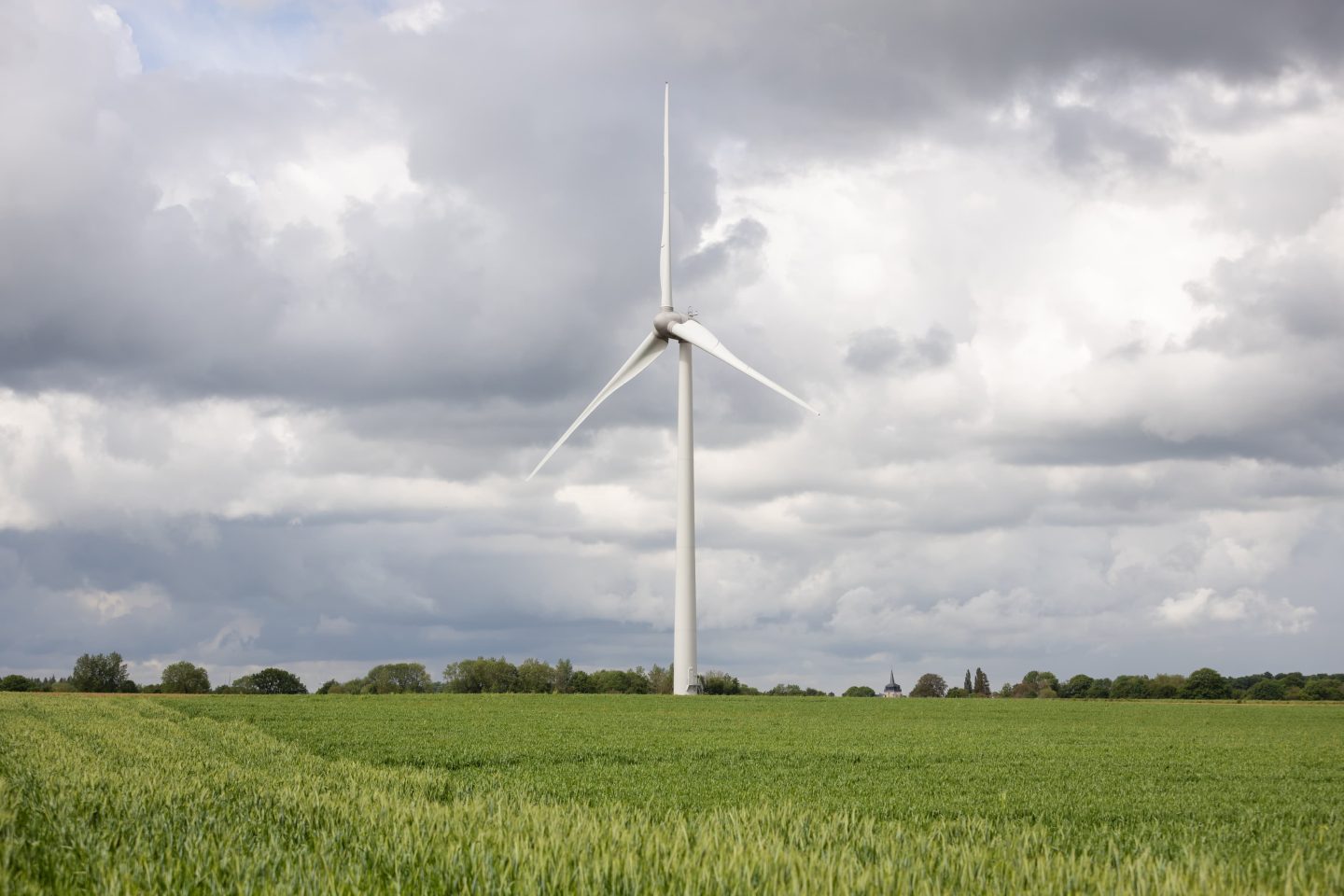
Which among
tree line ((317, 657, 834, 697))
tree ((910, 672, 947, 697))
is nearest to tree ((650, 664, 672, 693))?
tree line ((317, 657, 834, 697))

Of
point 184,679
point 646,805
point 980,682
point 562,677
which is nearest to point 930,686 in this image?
point 980,682

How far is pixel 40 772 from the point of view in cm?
1950

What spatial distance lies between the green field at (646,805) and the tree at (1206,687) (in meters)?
89.5

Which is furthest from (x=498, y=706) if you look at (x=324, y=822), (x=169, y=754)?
(x=324, y=822)

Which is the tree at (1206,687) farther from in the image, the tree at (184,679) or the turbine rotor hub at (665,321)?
the tree at (184,679)

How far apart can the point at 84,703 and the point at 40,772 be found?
42.2 m

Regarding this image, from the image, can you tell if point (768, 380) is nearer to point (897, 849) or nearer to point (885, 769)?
point (885, 769)

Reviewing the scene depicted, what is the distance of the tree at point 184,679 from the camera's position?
107m

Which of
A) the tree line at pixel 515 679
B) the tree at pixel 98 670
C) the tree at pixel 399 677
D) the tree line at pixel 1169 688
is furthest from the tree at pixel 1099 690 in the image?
the tree at pixel 98 670

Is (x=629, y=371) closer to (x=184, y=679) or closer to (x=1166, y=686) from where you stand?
(x=184, y=679)

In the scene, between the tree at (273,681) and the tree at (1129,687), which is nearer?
the tree at (273,681)

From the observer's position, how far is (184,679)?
11475cm

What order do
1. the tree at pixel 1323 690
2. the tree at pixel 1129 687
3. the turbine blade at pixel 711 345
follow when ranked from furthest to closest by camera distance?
the tree at pixel 1129 687 < the tree at pixel 1323 690 < the turbine blade at pixel 711 345

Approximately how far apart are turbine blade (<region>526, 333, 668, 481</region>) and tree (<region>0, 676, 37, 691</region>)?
64649mm
